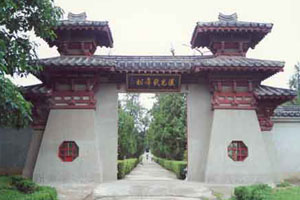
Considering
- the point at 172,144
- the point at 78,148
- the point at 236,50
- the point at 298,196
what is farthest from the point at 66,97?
the point at 172,144

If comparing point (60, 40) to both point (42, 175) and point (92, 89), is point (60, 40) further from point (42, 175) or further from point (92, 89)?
point (42, 175)

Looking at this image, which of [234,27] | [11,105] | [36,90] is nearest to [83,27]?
[36,90]

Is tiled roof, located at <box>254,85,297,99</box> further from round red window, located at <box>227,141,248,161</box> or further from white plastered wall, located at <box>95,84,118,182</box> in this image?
white plastered wall, located at <box>95,84,118,182</box>

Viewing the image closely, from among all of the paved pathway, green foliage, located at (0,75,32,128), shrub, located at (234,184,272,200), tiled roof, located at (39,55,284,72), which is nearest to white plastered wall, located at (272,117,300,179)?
tiled roof, located at (39,55,284,72)

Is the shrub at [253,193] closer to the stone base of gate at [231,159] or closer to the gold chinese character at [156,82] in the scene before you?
the stone base of gate at [231,159]

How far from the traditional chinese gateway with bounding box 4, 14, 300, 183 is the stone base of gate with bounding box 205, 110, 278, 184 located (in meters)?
0.03

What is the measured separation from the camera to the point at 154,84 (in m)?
8.93

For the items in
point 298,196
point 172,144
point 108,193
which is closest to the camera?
point 298,196

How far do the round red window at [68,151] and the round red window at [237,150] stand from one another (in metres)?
4.17

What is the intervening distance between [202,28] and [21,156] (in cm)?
634

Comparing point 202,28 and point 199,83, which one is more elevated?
point 202,28

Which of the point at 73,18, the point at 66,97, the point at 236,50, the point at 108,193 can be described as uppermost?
the point at 73,18

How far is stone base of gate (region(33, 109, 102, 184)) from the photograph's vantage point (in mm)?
8227

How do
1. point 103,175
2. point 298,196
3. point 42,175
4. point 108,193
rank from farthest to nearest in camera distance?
point 103,175 < point 42,175 < point 108,193 < point 298,196
